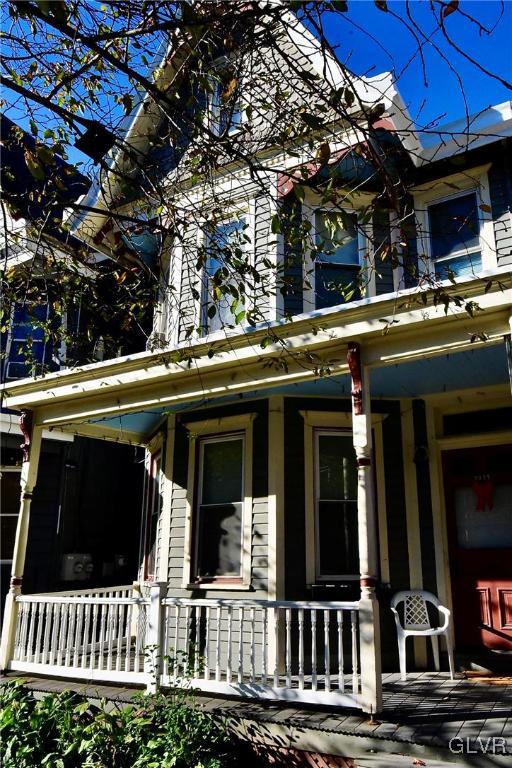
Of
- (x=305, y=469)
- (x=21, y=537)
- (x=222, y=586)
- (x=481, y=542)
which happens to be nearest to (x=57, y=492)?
(x=21, y=537)

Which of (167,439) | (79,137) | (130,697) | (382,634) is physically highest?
(79,137)

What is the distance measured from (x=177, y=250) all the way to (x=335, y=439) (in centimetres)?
404

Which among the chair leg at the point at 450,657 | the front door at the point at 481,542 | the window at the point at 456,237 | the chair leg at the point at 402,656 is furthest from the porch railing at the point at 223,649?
the window at the point at 456,237

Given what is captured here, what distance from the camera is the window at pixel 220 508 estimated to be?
739 cm

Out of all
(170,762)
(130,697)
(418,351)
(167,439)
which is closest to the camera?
(170,762)

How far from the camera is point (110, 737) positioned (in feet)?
13.9

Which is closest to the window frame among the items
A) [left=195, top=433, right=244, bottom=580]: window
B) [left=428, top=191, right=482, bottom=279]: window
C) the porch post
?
[left=195, top=433, right=244, bottom=580]: window

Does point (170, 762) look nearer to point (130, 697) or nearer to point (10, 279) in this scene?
point (130, 697)

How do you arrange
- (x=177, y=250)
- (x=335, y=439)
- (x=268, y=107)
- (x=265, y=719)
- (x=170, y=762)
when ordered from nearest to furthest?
(x=170, y=762) → (x=268, y=107) → (x=265, y=719) → (x=335, y=439) → (x=177, y=250)

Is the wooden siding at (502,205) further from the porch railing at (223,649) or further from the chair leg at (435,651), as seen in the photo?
the porch railing at (223,649)

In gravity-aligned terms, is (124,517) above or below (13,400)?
below

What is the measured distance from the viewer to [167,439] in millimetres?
8219

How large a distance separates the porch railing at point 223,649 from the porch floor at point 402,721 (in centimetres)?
16

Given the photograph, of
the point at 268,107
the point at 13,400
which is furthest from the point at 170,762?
the point at 13,400
